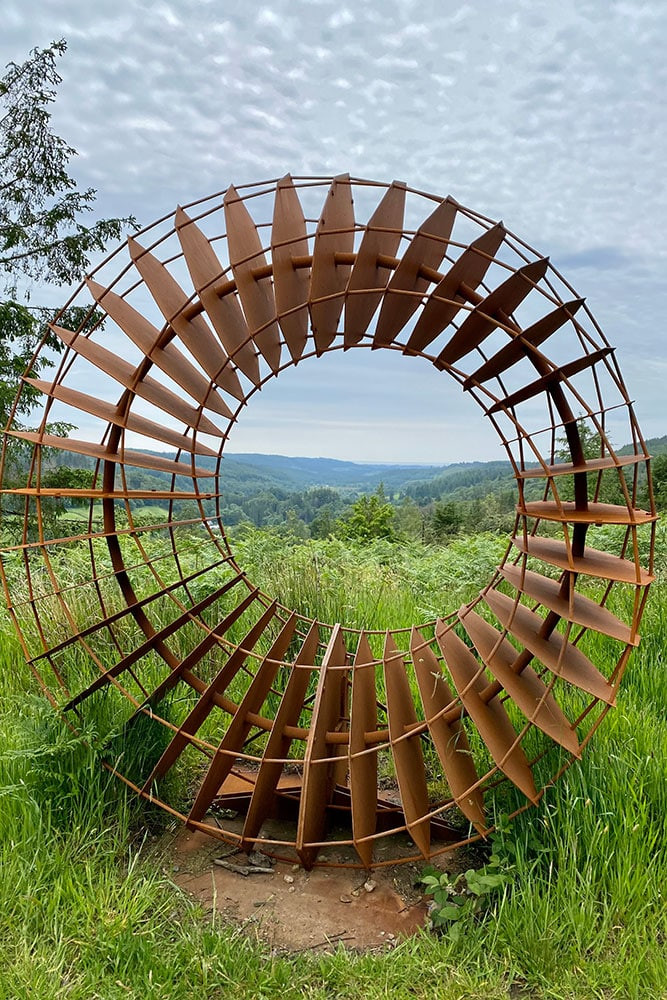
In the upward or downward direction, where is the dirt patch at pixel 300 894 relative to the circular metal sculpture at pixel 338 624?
downward

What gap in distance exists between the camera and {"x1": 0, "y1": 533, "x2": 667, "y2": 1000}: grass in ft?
8.00

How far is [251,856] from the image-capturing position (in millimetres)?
3211

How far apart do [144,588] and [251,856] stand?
3.05m

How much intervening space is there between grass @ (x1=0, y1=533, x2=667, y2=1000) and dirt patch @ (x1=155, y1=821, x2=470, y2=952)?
112 mm

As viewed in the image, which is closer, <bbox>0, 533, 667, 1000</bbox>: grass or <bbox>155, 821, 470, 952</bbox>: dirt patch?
<bbox>0, 533, 667, 1000</bbox>: grass

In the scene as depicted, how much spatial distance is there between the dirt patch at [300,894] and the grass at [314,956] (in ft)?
0.37

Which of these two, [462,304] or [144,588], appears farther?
[144,588]

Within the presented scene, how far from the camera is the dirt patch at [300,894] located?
2.72 m

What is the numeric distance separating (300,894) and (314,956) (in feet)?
1.23

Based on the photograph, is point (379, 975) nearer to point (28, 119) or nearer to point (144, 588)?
point (144, 588)

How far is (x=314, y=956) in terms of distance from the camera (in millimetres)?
2592

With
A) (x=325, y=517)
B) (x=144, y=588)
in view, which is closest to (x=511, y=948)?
(x=144, y=588)

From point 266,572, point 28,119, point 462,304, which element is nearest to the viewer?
point 462,304

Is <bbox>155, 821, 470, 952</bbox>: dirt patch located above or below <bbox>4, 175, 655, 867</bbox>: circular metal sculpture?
below
